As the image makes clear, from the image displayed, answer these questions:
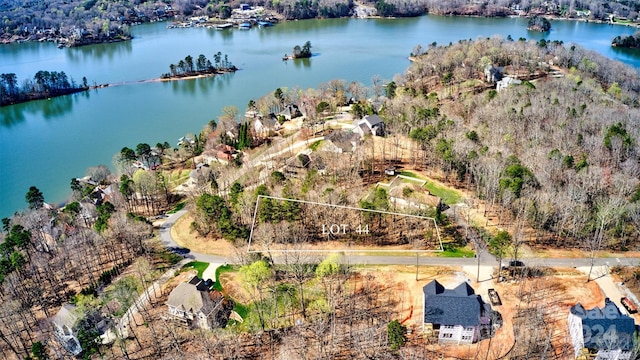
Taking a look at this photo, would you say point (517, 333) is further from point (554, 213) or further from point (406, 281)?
point (554, 213)

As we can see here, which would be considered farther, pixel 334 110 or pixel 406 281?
pixel 334 110

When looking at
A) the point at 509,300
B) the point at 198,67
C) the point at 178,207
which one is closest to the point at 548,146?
the point at 509,300

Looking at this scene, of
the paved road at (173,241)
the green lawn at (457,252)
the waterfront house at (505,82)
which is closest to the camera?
the green lawn at (457,252)

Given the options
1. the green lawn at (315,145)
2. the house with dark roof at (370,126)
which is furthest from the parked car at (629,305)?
the house with dark roof at (370,126)

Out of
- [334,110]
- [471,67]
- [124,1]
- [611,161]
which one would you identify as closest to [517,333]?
[611,161]

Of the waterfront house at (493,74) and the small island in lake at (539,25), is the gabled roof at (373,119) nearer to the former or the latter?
the waterfront house at (493,74)

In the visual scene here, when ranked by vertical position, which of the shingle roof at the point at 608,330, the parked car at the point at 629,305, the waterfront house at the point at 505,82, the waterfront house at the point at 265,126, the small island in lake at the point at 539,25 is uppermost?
the small island in lake at the point at 539,25
